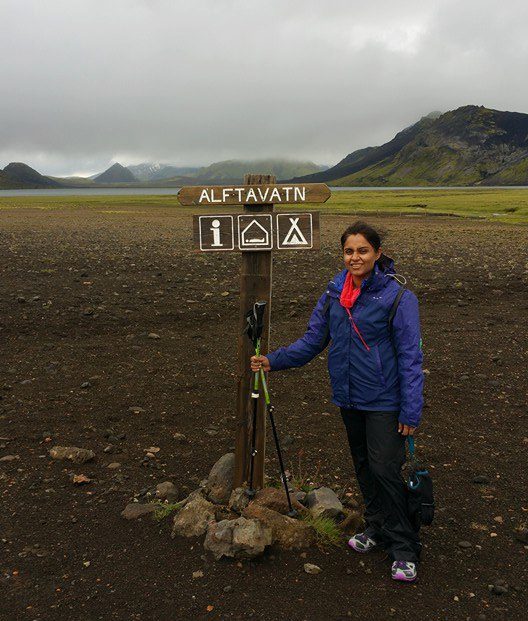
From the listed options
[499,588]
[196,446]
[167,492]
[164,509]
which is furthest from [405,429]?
[196,446]

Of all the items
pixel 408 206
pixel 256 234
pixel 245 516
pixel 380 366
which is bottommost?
pixel 245 516

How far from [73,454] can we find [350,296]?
455 centimetres

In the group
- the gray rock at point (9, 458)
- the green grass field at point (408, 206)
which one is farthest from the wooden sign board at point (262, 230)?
the green grass field at point (408, 206)

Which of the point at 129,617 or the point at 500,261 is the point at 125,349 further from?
the point at 500,261

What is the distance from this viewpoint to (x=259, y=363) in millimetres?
5582

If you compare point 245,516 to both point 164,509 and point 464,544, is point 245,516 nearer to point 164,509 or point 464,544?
point 164,509

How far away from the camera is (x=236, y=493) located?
6062 millimetres

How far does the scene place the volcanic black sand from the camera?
4.94m

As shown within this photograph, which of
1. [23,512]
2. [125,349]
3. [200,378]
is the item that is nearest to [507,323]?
[200,378]

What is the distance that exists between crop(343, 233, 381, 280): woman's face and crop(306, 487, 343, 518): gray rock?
8.69 ft

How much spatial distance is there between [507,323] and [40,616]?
12.9 meters

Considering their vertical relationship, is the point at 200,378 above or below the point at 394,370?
below

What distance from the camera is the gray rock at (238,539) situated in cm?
532

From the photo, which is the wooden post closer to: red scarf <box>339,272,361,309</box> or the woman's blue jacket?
the woman's blue jacket
